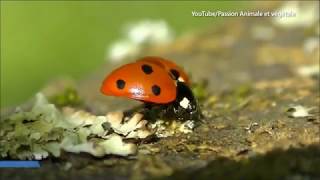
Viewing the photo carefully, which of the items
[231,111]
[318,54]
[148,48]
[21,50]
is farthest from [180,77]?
[21,50]

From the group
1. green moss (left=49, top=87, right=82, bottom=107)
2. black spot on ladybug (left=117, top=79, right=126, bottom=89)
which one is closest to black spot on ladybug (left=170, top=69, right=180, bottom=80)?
black spot on ladybug (left=117, top=79, right=126, bottom=89)

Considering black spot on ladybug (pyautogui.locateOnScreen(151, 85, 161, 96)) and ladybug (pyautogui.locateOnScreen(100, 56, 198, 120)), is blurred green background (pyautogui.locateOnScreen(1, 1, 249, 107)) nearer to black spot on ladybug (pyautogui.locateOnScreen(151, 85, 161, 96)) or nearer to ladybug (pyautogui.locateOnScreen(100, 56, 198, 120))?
ladybug (pyautogui.locateOnScreen(100, 56, 198, 120))

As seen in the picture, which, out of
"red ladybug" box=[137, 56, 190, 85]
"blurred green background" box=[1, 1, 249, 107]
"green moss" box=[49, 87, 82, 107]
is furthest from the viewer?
"blurred green background" box=[1, 1, 249, 107]

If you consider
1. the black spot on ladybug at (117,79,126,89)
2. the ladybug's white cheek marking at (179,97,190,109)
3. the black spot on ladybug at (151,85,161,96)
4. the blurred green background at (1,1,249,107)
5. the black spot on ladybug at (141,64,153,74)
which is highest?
the blurred green background at (1,1,249,107)

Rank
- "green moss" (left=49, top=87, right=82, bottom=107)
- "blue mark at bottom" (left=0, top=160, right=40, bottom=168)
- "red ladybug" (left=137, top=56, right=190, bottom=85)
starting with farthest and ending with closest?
"green moss" (left=49, top=87, right=82, bottom=107), "red ladybug" (left=137, top=56, right=190, bottom=85), "blue mark at bottom" (left=0, top=160, right=40, bottom=168)

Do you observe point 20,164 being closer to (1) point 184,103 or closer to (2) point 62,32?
(1) point 184,103

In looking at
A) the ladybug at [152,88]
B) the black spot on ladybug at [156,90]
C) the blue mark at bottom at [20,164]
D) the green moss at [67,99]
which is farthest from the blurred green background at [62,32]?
the blue mark at bottom at [20,164]

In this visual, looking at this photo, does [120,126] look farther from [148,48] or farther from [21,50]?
[21,50]
